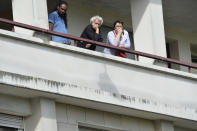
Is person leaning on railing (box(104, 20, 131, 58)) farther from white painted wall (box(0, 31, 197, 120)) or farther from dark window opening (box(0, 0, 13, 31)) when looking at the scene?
dark window opening (box(0, 0, 13, 31))

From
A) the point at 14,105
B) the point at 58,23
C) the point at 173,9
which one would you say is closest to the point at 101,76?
the point at 58,23

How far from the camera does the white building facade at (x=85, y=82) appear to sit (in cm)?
2370

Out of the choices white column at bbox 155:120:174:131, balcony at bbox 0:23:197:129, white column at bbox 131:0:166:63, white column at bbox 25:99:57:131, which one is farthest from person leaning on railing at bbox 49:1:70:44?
white column at bbox 155:120:174:131

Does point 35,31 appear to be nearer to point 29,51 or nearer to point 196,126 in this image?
point 29,51

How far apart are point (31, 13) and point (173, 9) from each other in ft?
20.6

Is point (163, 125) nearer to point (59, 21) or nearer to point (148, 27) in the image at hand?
point (148, 27)

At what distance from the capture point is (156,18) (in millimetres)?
27875

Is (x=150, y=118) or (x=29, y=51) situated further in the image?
(x=150, y=118)

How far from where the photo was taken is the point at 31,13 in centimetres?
2497

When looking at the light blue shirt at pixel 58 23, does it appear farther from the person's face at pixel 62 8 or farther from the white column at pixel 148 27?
the white column at pixel 148 27

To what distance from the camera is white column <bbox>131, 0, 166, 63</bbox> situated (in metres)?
27.5

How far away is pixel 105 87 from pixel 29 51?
7.08 ft

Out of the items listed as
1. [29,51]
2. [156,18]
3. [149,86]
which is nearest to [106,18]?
[156,18]

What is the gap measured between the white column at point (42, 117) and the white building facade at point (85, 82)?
21mm
